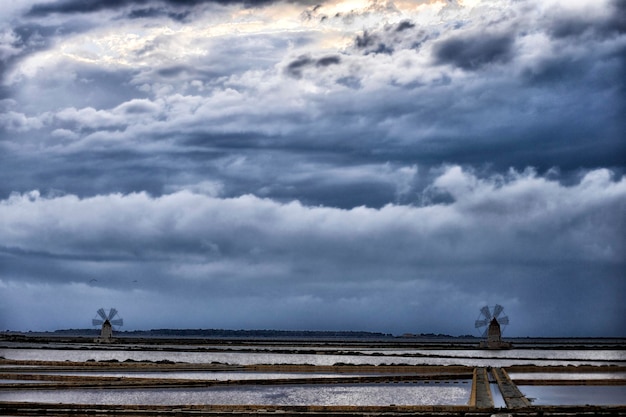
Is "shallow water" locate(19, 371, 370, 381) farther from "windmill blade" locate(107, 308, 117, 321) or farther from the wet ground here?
"windmill blade" locate(107, 308, 117, 321)

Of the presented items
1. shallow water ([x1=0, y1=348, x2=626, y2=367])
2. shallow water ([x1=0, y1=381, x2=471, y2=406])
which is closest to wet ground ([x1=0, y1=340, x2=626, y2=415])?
shallow water ([x1=0, y1=381, x2=471, y2=406])

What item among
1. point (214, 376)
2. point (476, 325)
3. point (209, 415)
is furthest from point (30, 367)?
point (476, 325)

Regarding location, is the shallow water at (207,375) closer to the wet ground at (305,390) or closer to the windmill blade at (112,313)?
the wet ground at (305,390)

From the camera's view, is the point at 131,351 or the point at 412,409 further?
the point at 131,351

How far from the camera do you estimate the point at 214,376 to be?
4303cm

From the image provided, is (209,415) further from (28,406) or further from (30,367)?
(30,367)

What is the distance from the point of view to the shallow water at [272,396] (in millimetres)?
29125

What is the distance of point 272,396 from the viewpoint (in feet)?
105

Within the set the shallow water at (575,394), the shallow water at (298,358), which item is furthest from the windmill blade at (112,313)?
the shallow water at (575,394)

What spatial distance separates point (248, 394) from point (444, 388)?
8.62m

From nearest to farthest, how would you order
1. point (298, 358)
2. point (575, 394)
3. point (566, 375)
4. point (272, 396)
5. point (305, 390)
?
point (272, 396) < point (575, 394) < point (305, 390) < point (566, 375) < point (298, 358)

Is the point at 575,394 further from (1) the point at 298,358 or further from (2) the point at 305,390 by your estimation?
(1) the point at 298,358

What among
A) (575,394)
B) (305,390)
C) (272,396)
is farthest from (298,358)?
(575,394)

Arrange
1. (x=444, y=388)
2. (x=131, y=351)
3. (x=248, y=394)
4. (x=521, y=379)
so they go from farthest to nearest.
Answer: (x=131, y=351) < (x=521, y=379) < (x=444, y=388) < (x=248, y=394)
